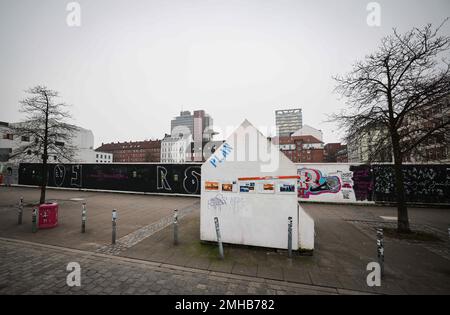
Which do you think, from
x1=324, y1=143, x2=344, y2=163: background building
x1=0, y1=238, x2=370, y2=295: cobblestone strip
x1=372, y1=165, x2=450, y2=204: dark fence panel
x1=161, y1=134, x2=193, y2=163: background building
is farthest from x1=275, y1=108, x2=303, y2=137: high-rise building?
x1=0, y1=238, x2=370, y2=295: cobblestone strip

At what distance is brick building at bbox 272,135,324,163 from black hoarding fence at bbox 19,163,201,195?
2449 inches

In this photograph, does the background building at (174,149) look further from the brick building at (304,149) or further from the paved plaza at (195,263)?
the paved plaza at (195,263)

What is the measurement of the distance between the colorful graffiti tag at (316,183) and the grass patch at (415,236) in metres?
6.69

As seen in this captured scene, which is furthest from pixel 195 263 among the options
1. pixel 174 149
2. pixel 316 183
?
pixel 174 149

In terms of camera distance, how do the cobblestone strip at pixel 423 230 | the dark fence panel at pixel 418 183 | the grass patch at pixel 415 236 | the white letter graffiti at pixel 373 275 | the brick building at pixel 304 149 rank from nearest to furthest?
the white letter graffiti at pixel 373 275 → the cobblestone strip at pixel 423 230 → the grass patch at pixel 415 236 → the dark fence panel at pixel 418 183 → the brick building at pixel 304 149

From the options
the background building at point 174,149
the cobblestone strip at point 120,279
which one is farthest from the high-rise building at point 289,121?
the cobblestone strip at point 120,279

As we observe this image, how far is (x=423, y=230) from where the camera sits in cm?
808

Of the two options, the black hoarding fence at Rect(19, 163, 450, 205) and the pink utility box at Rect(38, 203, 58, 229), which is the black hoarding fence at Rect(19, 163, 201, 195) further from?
the pink utility box at Rect(38, 203, 58, 229)

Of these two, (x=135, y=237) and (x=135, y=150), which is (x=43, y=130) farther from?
(x=135, y=150)

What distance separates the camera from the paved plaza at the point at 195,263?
3971 mm

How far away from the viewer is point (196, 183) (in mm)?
16969

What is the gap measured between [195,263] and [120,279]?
1807 millimetres

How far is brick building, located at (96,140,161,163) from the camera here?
3935 inches
